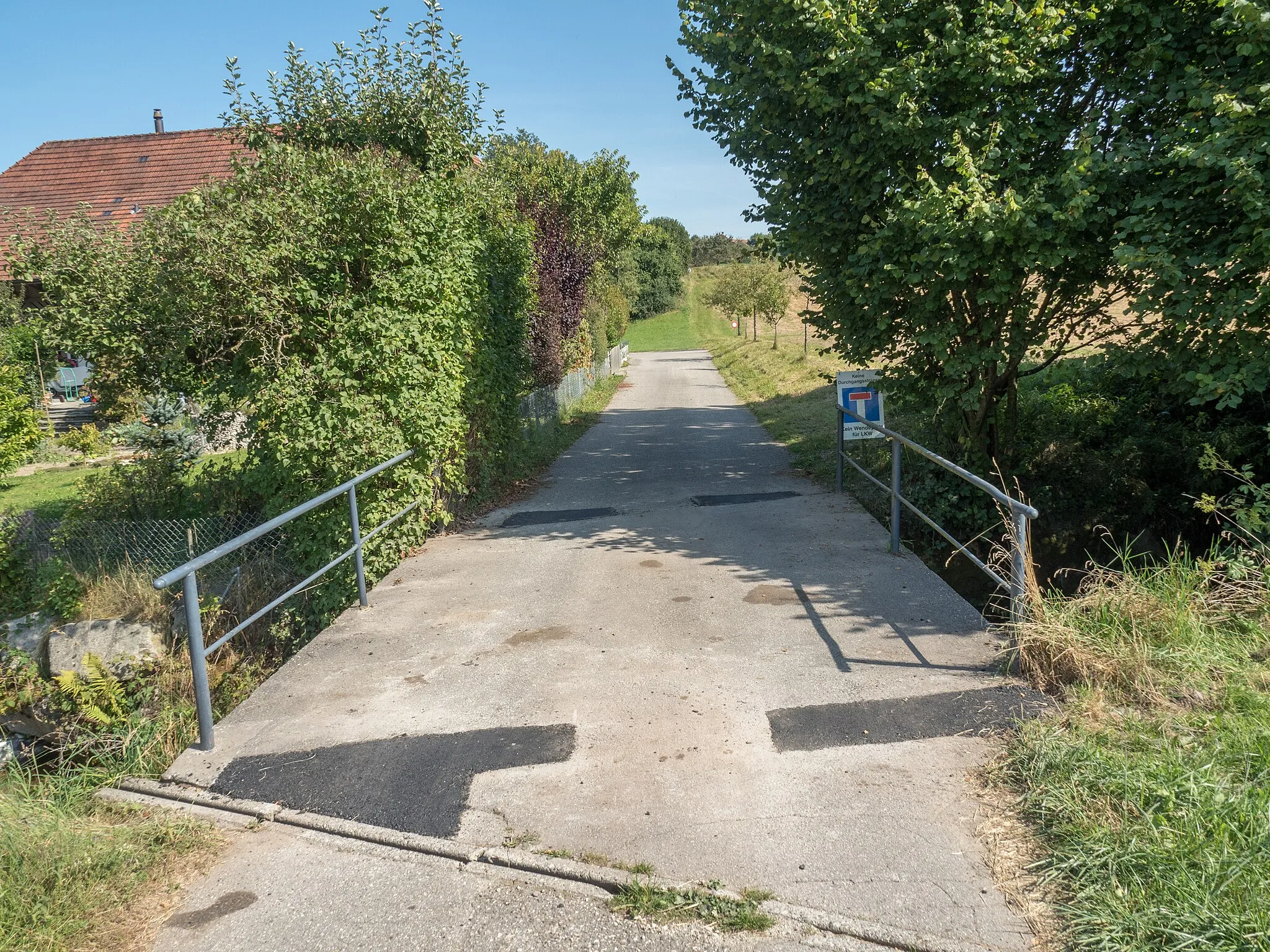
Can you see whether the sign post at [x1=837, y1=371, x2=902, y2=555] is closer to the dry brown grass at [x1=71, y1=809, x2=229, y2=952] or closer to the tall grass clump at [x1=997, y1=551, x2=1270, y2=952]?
the tall grass clump at [x1=997, y1=551, x2=1270, y2=952]

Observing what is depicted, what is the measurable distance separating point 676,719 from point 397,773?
1394 mm

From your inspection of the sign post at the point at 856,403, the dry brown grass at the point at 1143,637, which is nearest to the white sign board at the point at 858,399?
the sign post at the point at 856,403

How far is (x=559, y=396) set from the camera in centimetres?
1877

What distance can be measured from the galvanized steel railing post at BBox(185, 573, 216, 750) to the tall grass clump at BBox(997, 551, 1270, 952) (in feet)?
12.3

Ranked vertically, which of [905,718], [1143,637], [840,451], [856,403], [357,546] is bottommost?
[905,718]

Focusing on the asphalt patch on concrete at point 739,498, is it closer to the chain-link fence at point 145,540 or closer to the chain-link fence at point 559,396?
the chain-link fence at point 559,396

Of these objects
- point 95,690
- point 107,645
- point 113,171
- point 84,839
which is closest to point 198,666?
point 84,839

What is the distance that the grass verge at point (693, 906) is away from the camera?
3.01 m

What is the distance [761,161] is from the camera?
8.60 m

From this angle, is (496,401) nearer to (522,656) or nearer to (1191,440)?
(522,656)

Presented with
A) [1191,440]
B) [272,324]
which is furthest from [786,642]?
[1191,440]

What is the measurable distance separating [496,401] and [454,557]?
2972 mm

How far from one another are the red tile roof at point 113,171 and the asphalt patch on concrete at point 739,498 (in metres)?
17.5

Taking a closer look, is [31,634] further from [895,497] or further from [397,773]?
[895,497]
